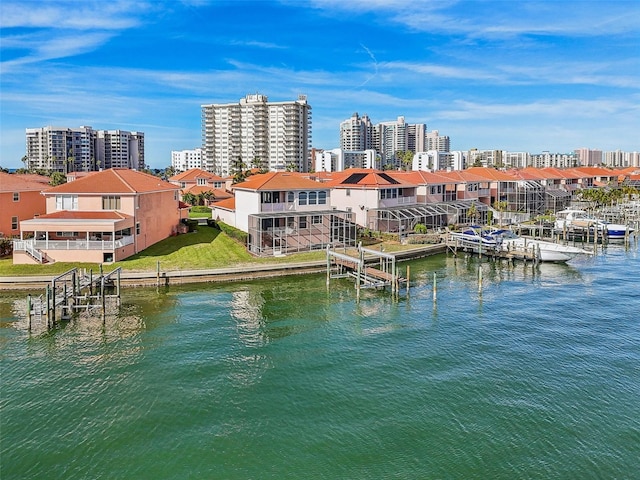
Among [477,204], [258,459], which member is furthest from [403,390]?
[477,204]

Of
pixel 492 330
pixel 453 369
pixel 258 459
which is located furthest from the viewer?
pixel 492 330

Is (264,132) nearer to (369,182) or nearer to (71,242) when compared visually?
(369,182)

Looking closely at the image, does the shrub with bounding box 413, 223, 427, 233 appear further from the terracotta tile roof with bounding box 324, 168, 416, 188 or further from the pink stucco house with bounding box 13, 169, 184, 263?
the pink stucco house with bounding box 13, 169, 184, 263

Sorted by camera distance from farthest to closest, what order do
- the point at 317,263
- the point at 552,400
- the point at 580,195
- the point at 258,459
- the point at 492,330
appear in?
1. the point at 580,195
2. the point at 317,263
3. the point at 492,330
4. the point at 552,400
5. the point at 258,459

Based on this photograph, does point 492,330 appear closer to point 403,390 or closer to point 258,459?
point 403,390

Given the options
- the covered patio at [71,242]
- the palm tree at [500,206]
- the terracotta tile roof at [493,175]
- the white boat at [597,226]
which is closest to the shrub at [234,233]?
the covered patio at [71,242]

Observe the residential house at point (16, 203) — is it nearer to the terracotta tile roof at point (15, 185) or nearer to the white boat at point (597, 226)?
the terracotta tile roof at point (15, 185)

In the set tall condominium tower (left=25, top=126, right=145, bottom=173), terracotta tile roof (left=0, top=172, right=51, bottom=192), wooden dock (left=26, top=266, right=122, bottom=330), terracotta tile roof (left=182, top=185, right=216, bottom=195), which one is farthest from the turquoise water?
tall condominium tower (left=25, top=126, right=145, bottom=173)
